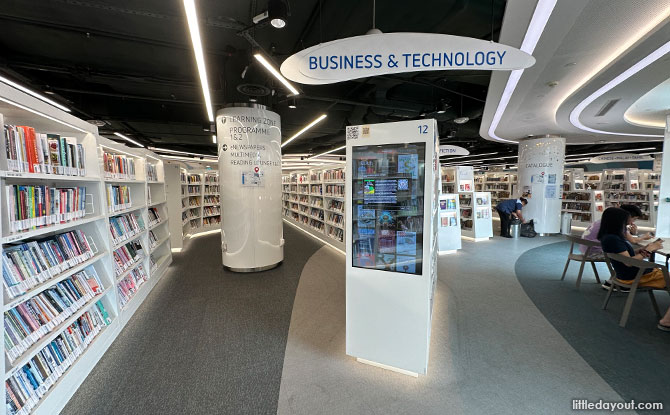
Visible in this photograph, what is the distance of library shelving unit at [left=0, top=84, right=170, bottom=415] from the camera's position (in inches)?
69.7

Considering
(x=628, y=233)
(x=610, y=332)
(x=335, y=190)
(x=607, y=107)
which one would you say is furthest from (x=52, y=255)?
(x=607, y=107)

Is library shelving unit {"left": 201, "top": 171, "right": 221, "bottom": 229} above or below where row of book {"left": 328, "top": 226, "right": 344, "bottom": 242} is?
above

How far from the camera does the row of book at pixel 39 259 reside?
178 centimetres

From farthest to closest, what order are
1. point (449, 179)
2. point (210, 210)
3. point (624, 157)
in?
1. point (624, 157)
2. point (210, 210)
3. point (449, 179)

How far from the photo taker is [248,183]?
16.4ft

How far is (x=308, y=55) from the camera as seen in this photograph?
2160mm

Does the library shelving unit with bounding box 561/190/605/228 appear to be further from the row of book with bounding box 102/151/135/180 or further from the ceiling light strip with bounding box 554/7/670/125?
the row of book with bounding box 102/151/135/180

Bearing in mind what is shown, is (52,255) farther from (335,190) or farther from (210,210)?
(210,210)

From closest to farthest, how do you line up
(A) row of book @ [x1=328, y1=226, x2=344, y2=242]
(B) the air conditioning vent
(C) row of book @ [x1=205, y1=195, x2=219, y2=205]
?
(B) the air conditioning vent < (A) row of book @ [x1=328, y1=226, x2=344, y2=242] < (C) row of book @ [x1=205, y1=195, x2=219, y2=205]

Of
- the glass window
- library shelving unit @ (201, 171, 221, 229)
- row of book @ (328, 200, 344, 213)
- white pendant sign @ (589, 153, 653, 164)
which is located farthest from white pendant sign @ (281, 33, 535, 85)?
white pendant sign @ (589, 153, 653, 164)

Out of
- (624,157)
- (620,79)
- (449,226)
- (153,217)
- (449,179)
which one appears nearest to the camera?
(620,79)

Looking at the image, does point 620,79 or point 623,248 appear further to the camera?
point 620,79

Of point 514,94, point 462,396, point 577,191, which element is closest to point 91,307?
point 462,396

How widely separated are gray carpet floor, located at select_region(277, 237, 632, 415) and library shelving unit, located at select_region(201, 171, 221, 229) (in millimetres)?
6928
